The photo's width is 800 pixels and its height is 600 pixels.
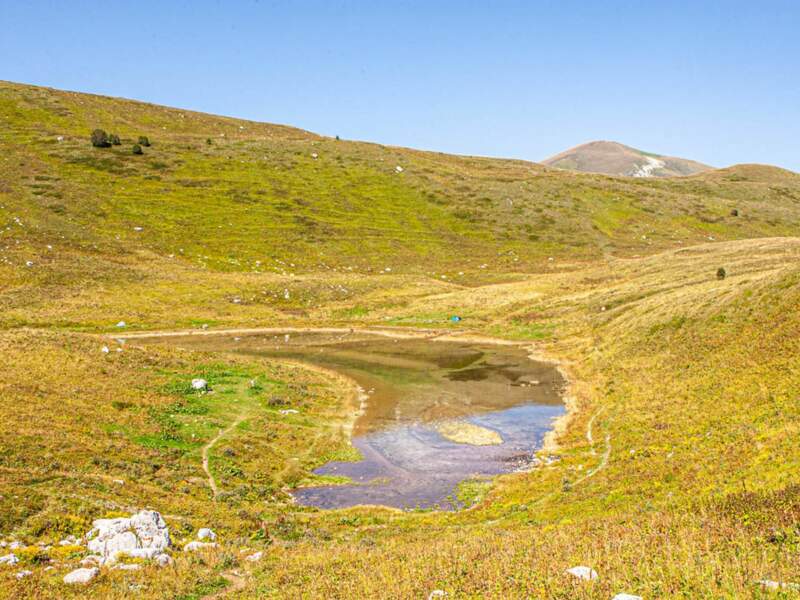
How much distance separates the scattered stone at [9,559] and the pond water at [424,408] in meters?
13.9

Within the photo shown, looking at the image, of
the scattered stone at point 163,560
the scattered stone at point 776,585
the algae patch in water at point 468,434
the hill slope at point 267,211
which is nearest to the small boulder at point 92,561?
the scattered stone at point 163,560

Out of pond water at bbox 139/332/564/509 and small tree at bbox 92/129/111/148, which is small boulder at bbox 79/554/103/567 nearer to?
pond water at bbox 139/332/564/509

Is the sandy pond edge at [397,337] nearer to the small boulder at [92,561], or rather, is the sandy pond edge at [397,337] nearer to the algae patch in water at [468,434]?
the algae patch in water at [468,434]

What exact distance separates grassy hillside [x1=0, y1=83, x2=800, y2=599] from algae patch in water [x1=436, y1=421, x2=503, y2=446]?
4360 millimetres

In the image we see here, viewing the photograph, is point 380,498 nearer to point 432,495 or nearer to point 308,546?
point 432,495

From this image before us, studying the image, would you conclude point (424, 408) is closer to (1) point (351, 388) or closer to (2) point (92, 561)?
(1) point (351, 388)

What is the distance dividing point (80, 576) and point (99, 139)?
148m

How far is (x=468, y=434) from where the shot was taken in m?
37.8

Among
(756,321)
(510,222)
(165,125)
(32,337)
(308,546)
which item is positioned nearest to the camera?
(308,546)

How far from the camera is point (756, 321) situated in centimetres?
3812

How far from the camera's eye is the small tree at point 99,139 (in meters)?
139

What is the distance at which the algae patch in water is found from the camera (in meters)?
36.6

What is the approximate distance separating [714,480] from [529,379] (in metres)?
32.3

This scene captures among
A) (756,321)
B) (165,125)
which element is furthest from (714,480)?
(165,125)
